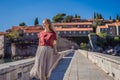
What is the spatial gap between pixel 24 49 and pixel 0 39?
40.3 ft

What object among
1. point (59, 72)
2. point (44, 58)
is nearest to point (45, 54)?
point (44, 58)

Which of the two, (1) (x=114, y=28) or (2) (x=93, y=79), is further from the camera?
(1) (x=114, y=28)

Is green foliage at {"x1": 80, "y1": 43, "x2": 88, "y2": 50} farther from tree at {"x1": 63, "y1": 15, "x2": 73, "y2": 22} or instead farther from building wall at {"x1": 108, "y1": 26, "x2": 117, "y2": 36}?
tree at {"x1": 63, "y1": 15, "x2": 73, "y2": 22}

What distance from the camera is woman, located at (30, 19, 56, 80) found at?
22.0 feet

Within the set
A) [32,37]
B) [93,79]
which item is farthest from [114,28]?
[93,79]

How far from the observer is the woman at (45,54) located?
22.0 feet

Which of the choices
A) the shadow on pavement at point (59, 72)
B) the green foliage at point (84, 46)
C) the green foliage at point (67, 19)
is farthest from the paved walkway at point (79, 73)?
the green foliage at point (67, 19)

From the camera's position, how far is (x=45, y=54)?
6.71m

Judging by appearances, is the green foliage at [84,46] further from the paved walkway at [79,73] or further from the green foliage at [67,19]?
the paved walkway at [79,73]

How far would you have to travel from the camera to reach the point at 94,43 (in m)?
114

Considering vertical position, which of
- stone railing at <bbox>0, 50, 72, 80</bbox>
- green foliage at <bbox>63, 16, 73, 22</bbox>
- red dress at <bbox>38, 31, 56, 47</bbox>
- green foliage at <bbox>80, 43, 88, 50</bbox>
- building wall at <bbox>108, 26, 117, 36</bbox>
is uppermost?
green foliage at <bbox>63, 16, 73, 22</bbox>

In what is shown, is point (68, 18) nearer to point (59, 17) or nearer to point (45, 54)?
point (59, 17)

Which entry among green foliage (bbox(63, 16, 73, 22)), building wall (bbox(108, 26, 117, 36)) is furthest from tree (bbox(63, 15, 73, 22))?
building wall (bbox(108, 26, 117, 36))

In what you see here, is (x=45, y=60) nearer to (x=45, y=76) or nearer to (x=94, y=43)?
(x=45, y=76)
